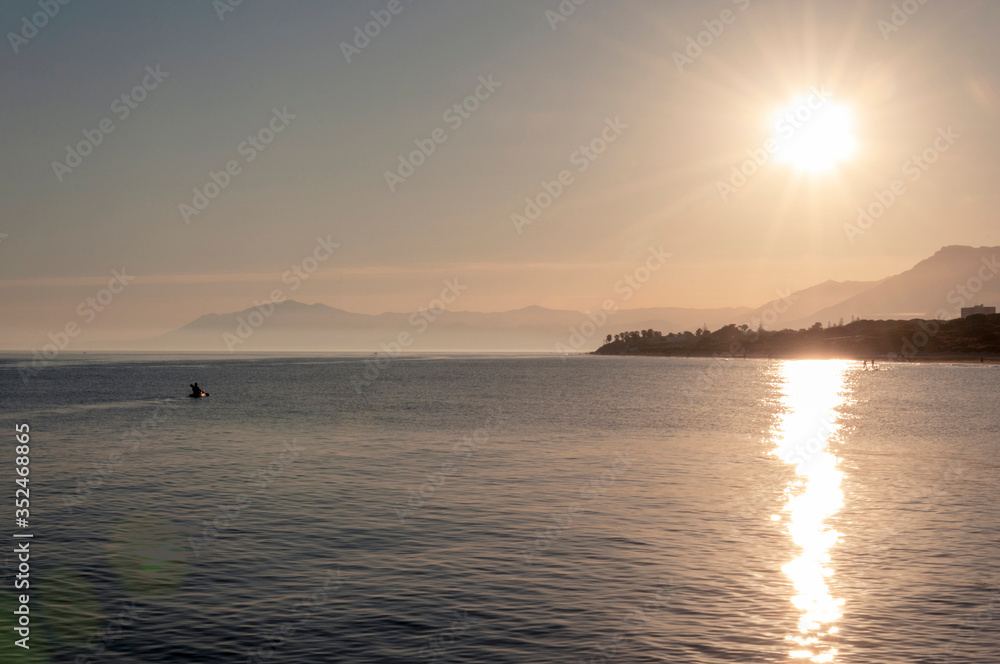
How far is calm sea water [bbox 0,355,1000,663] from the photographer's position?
1944 cm

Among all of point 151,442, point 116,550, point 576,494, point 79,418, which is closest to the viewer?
point 116,550

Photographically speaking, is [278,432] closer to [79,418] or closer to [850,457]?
[79,418]

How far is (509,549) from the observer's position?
28.3 metres

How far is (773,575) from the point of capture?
82.6ft

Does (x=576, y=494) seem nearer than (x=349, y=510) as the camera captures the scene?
No

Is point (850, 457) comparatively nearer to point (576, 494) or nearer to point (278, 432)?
point (576, 494)

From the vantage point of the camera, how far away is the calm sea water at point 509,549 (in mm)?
19438

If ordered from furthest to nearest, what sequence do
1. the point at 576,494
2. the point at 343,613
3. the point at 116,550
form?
the point at 576,494, the point at 116,550, the point at 343,613

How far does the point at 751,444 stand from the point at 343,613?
49.1m

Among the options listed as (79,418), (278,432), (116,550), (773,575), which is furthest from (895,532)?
(79,418)

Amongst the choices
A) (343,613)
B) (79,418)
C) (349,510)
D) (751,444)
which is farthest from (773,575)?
(79,418)

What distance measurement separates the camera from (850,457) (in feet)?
181

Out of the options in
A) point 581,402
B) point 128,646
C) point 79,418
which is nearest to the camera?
point 128,646

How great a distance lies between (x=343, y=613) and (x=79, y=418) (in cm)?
7328
